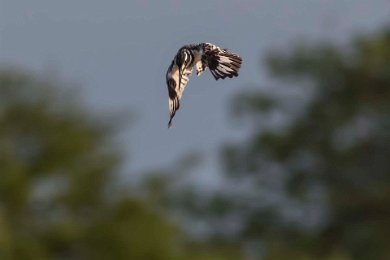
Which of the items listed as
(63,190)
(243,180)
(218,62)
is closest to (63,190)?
(63,190)

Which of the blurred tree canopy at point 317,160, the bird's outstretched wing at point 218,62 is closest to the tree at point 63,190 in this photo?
the blurred tree canopy at point 317,160

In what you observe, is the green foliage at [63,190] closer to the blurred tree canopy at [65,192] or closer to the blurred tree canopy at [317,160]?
the blurred tree canopy at [65,192]

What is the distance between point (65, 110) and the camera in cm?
2286

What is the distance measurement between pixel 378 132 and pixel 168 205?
6627mm

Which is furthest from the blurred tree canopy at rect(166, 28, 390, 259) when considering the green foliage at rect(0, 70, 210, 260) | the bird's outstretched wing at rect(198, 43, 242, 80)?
the bird's outstretched wing at rect(198, 43, 242, 80)

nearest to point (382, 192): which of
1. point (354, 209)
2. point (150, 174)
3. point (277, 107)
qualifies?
point (354, 209)

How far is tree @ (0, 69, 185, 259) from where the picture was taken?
70.0 ft

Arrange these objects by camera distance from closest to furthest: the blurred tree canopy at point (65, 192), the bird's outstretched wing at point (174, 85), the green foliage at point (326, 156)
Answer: the bird's outstretched wing at point (174, 85), the blurred tree canopy at point (65, 192), the green foliage at point (326, 156)

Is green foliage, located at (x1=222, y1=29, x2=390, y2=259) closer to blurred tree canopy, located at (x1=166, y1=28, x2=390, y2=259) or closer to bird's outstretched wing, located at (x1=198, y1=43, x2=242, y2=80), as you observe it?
blurred tree canopy, located at (x1=166, y1=28, x2=390, y2=259)

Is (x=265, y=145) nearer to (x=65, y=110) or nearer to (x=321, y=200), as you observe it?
(x=321, y=200)

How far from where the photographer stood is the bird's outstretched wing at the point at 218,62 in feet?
4.43

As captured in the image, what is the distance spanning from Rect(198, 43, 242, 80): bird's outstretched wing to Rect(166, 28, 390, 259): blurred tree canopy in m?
26.7

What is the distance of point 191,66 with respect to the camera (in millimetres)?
1356

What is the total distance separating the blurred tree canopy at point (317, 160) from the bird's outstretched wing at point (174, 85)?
2673 cm
